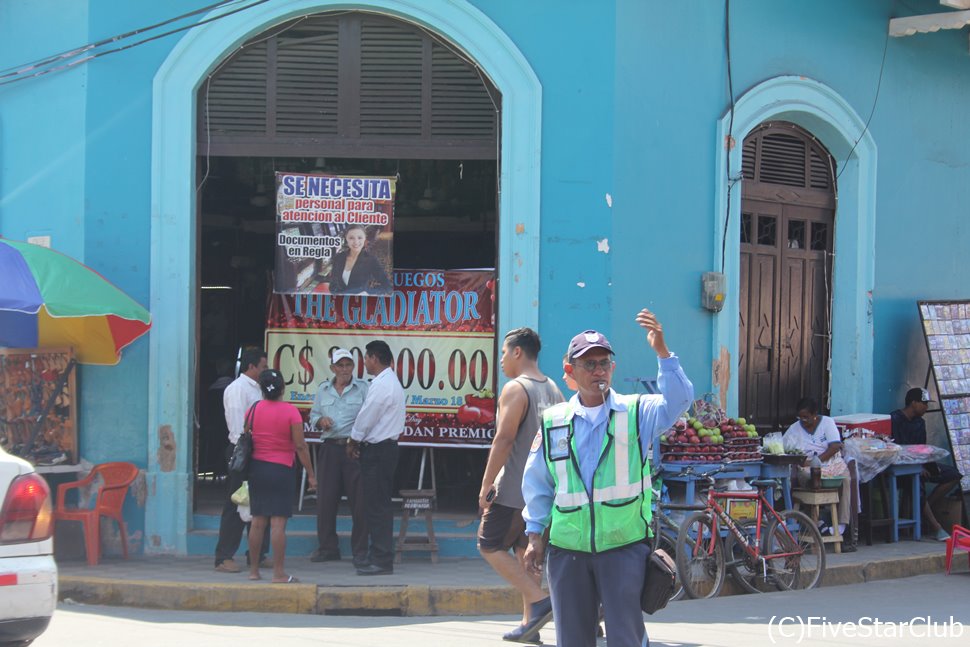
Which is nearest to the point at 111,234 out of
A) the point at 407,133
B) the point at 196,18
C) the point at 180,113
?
the point at 180,113

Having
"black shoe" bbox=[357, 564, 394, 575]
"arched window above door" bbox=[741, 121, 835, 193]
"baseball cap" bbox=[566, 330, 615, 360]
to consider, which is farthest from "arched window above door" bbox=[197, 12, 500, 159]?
"baseball cap" bbox=[566, 330, 615, 360]

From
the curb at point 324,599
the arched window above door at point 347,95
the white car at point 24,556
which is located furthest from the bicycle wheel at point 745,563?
the white car at point 24,556

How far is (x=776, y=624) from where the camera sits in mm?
7879

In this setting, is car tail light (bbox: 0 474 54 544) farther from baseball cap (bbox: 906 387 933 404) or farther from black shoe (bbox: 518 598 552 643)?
baseball cap (bbox: 906 387 933 404)

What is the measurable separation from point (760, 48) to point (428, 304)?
3.89m

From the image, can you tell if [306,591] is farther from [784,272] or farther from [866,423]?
[784,272]

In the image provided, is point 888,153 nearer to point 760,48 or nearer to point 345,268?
point 760,48

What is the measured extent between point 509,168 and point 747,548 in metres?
3.57

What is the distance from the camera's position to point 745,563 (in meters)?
9.27

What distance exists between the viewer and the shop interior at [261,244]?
1219 centimetres

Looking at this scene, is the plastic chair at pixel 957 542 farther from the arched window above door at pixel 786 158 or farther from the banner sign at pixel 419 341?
the banner sign at pixel 419 341

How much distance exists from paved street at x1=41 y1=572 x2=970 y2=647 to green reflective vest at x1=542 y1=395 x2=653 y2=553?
101 inches

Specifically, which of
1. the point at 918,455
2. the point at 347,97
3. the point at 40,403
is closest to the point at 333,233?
the point at 347,97

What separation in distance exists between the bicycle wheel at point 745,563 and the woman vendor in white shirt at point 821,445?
1418 millimetres
